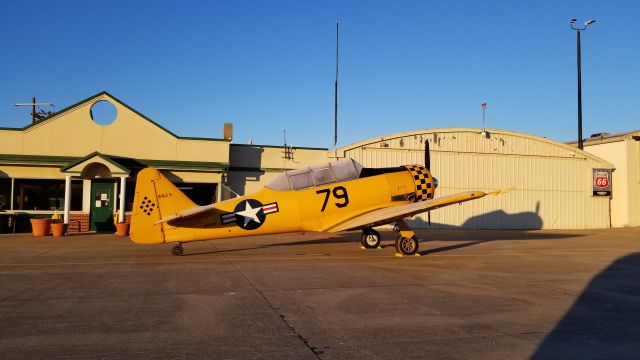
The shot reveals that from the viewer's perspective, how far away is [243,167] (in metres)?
28.2

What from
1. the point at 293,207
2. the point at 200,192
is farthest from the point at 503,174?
the point at 293,207

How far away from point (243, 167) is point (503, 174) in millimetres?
16723

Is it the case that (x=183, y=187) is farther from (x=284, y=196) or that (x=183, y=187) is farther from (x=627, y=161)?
(x=627, y=161)

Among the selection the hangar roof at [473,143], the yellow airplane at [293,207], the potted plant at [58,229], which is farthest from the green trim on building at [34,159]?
the hangar roof at [473,143]

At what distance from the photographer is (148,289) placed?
29.5 feet

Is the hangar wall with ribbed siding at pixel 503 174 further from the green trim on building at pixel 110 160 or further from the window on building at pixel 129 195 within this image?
the window on building at pixel 129 195

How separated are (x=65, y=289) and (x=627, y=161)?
3553 centimetres

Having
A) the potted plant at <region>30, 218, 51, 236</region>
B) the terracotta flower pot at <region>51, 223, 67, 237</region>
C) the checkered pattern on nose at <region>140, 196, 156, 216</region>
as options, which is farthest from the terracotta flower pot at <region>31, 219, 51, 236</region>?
the checkered pattern on nose at <region>140, 196, 156, 216</region>

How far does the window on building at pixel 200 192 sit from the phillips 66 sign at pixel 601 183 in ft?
82.6

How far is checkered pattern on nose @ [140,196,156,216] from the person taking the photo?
1357 centimetres

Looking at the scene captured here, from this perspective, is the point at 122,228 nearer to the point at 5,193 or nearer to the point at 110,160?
the point at 110,160

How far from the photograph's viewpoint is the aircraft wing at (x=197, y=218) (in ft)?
43.7

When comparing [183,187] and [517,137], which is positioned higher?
[517,137]

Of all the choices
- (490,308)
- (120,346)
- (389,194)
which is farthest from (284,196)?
(120,346)
